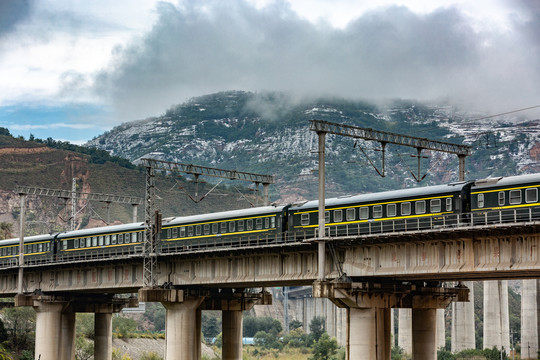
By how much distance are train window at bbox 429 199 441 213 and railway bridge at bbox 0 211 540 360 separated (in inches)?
78.6

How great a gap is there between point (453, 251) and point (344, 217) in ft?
32.9

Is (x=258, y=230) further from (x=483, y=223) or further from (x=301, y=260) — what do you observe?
(x=483, y=223)

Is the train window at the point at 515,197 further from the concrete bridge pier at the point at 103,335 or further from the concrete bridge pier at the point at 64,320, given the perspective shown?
the concrete bridge pier at the point at 103,335

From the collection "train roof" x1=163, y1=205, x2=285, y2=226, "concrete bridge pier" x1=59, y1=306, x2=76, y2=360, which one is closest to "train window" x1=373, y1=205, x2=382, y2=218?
"train roof" x1=163, y1=205, x2=285, y2=226

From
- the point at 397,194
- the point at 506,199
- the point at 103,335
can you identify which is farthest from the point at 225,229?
the point at 103,335

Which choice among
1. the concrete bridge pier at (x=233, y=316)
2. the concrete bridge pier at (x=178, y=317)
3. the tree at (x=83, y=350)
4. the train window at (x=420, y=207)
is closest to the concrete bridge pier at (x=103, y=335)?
the tree at (x=83, y=350)

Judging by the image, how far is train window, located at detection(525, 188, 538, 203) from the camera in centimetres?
5172

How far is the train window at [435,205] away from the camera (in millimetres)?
57281

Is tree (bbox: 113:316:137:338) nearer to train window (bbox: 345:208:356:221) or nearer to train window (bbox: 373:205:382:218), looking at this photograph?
train window (bbox: 345:208:356:221)

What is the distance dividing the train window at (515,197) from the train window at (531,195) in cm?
57

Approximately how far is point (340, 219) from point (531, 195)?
1555 centimetres

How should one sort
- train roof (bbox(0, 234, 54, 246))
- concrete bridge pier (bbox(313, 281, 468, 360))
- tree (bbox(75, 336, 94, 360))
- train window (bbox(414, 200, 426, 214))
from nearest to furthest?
train window (bbox(414, 200, 426, 214)) < concrete bridge pier (bbox(313, 281, 468, 360)) < train roof (bbox(0, 234, 54, 246)) < tree (bbox(75, 336, 94, 360))

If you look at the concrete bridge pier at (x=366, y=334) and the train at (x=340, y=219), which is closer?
the train at (x=340, y=219)

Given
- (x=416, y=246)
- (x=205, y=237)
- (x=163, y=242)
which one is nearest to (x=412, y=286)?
(x=416, y=246)
